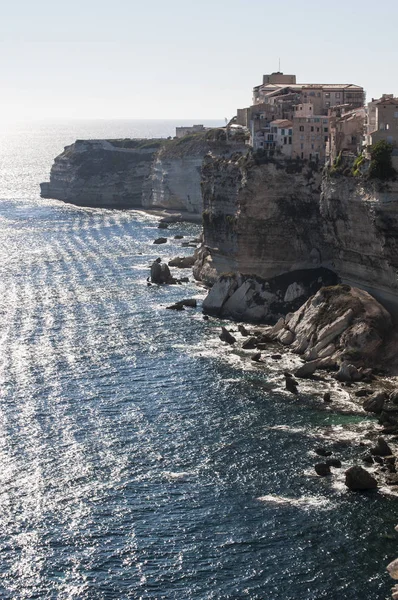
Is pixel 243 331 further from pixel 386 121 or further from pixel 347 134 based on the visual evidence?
pixel 386 121

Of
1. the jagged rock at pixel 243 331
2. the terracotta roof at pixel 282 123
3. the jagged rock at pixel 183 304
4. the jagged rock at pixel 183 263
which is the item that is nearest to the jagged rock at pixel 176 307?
the jagged rock at pixel 183 304

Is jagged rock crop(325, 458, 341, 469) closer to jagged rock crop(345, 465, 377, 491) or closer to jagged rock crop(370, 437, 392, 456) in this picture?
jagged rock crop(370, 437, 392, 456)

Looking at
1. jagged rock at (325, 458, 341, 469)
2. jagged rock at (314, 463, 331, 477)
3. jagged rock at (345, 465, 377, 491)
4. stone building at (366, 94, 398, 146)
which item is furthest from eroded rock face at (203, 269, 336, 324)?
jagged rock at (345, 465, 377, 491)

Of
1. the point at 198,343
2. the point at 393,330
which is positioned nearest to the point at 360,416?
the point at 393,330

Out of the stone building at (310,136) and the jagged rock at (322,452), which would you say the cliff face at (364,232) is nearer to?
the stone building at (310,136)

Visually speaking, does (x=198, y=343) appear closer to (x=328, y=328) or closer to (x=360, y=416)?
(x=328, y=328)
